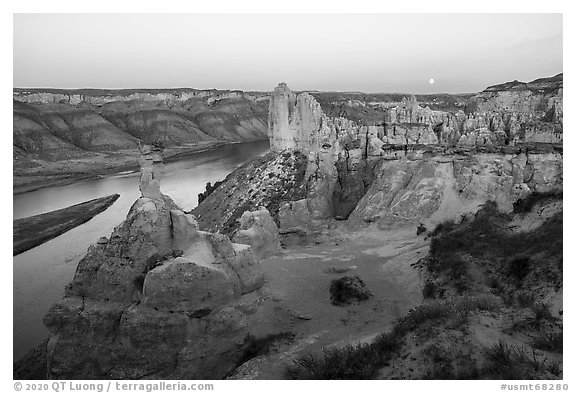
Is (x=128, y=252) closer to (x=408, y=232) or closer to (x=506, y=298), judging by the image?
(x=506, y=298)

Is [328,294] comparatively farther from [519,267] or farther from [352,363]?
[352,363]

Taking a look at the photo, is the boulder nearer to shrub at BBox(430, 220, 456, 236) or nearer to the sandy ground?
the sandy ground

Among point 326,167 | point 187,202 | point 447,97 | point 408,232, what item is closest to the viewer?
point 408,232

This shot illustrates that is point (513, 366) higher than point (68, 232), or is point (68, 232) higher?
point (513, 366)

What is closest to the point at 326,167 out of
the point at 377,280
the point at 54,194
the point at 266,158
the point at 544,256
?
the point at 266,158

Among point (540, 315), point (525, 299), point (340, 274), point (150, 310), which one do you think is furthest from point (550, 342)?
point (340, 274)

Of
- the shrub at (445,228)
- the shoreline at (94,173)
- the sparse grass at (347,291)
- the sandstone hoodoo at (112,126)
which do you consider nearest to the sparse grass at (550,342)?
the sparse grass at (347,291)
